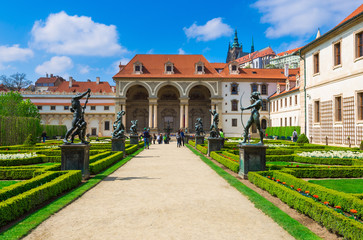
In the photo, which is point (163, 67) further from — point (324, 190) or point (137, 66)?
point (324, 190)

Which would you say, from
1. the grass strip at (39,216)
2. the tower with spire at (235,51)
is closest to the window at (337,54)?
the grass strip at (39,216)

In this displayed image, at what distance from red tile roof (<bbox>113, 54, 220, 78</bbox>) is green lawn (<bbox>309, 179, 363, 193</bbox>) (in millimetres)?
41286

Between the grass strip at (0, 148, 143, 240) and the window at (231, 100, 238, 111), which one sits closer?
the grass strip at (0, 148, 143, 240)

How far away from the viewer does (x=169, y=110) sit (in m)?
55.2

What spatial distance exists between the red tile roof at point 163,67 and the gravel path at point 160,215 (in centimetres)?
4172

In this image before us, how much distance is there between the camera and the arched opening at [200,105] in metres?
54.8

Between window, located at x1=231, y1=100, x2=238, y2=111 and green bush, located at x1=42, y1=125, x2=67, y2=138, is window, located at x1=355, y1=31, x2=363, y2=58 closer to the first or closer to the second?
window, located at x1=231, y1=100, x2=238, y2=111

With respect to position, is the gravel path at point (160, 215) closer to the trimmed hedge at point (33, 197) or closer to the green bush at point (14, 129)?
the trimmed hedge at point (33, 197)

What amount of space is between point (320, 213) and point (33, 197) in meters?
5.45

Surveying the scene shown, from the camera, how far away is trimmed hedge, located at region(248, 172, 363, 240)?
13.3 feet

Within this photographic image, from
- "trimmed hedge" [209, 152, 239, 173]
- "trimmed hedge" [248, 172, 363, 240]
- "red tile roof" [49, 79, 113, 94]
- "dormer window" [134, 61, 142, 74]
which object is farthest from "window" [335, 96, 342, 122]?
"red tile roof" [49, 79, 113, 94]

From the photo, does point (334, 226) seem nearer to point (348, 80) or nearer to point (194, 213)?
point (194, 213)

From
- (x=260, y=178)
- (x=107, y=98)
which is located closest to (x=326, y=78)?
(x=260, y=178)

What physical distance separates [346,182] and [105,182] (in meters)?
7.42
